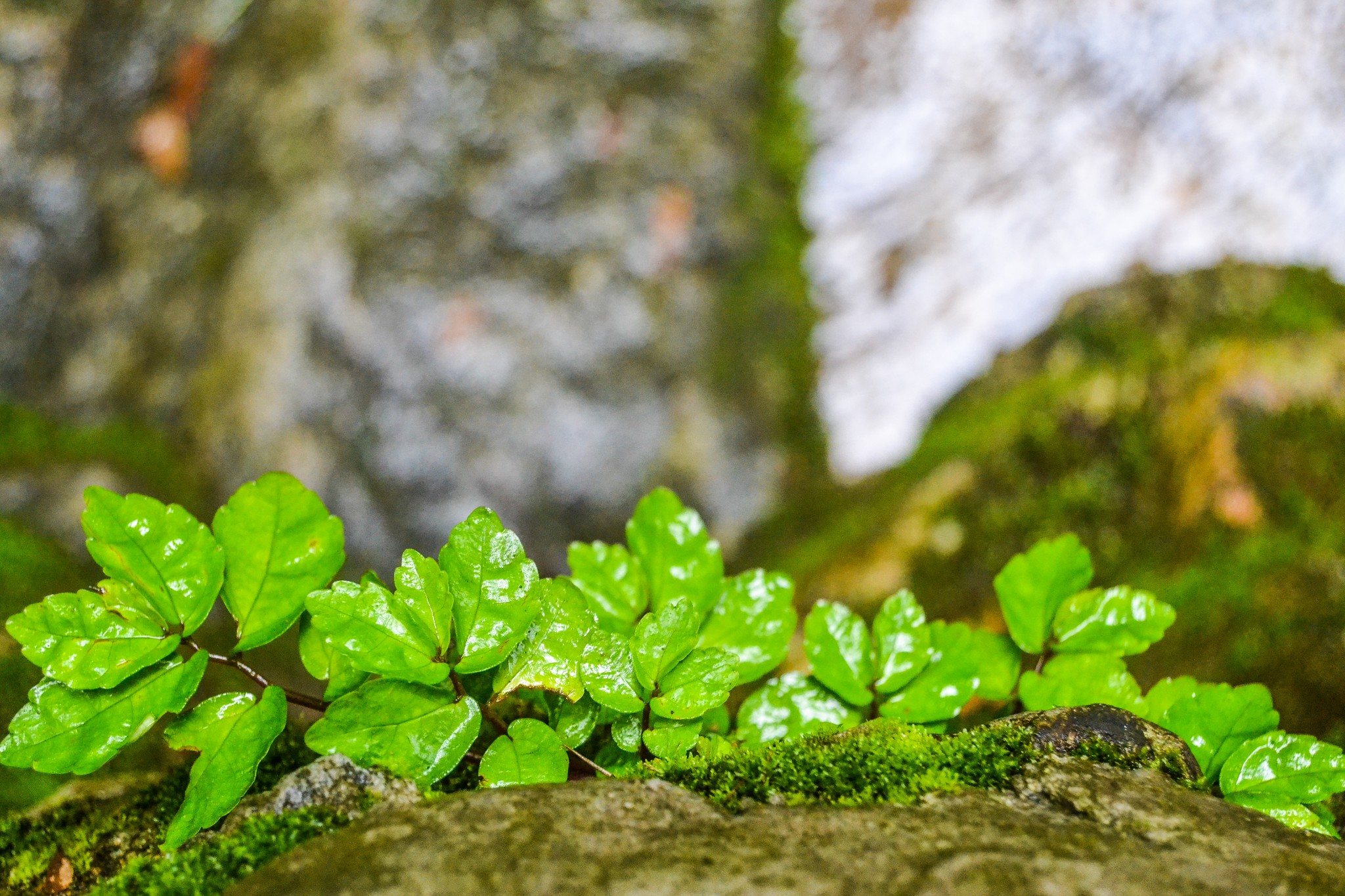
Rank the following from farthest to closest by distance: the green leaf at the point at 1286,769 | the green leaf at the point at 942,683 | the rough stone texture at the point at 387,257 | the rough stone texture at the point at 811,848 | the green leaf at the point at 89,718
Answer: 1. the rough stone texture at the point at 387,257
2. the green leaf at the point at 942,683
3. the green leaf at the point at 1286,769
4. the green leaf at the point at 89,718
5. the rough stone texture at the point at 811,848

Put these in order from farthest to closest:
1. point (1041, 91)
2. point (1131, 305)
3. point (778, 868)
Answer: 1. point (1041, 91)
2. point (1131, 305)
3. point (778, 868)

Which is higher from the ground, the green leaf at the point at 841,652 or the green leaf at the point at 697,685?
the green leaf at the point at 841,652

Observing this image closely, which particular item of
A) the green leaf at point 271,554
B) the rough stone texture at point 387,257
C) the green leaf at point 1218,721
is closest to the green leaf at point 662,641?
the green leaf at point 271,554

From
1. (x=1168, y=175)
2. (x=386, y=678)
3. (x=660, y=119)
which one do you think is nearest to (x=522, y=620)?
(x=386, y=678)

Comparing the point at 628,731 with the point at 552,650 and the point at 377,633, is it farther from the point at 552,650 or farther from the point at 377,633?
the point at 377,633

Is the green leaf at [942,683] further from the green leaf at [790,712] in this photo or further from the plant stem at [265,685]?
the plant stem at [265,685]

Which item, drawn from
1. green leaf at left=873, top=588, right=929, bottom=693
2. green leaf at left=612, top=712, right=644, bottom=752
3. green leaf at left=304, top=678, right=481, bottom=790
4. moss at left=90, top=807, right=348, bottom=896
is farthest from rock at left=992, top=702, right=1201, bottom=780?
moss at left=90, top=807, right=348, bottom=896

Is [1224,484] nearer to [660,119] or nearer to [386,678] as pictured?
[386,678]

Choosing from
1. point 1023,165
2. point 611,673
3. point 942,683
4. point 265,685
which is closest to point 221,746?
point 265,685
